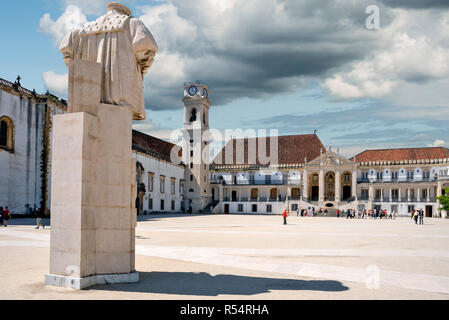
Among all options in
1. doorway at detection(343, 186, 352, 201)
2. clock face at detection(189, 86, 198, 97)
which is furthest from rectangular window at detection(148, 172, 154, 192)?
doorway at detection(343, 186, 352, 201)

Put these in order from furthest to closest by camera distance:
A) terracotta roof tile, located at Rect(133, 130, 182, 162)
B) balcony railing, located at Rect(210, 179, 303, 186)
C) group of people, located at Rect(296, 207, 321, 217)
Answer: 1. balcony railing, located at Rect(210, 179, 303, 186)
2. group of people, located at Rect(296, 207, 321, 217)
3. terracotta roof tile, located at Rect(133, 130, 182, 162)

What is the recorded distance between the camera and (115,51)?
7.67 m

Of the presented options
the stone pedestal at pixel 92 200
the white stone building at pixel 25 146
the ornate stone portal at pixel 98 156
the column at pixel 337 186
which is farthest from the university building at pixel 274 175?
the stone pedestal at pixel 92 200

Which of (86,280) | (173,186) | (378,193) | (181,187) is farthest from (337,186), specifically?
(86,280)

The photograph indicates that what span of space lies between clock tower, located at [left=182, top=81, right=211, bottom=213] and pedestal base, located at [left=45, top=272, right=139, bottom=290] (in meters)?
65.1

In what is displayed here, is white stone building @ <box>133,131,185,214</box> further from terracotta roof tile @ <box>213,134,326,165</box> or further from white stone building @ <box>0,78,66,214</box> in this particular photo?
terracotta roof tile @ <box>213,134,326,165</box>

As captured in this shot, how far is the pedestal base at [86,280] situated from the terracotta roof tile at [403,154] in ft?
253

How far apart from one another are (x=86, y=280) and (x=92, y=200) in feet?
4.35

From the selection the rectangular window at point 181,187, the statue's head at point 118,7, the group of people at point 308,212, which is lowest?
the group of people at point 308,212

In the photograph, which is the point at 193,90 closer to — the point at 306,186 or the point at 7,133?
the point at 306,186

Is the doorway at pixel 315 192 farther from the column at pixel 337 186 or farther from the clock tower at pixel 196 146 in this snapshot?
the clock tower at pixel 196 146

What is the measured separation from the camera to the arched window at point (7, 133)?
112ft

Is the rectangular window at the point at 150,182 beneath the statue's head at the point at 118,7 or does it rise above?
beneath

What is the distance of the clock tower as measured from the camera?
72812 millimetres
